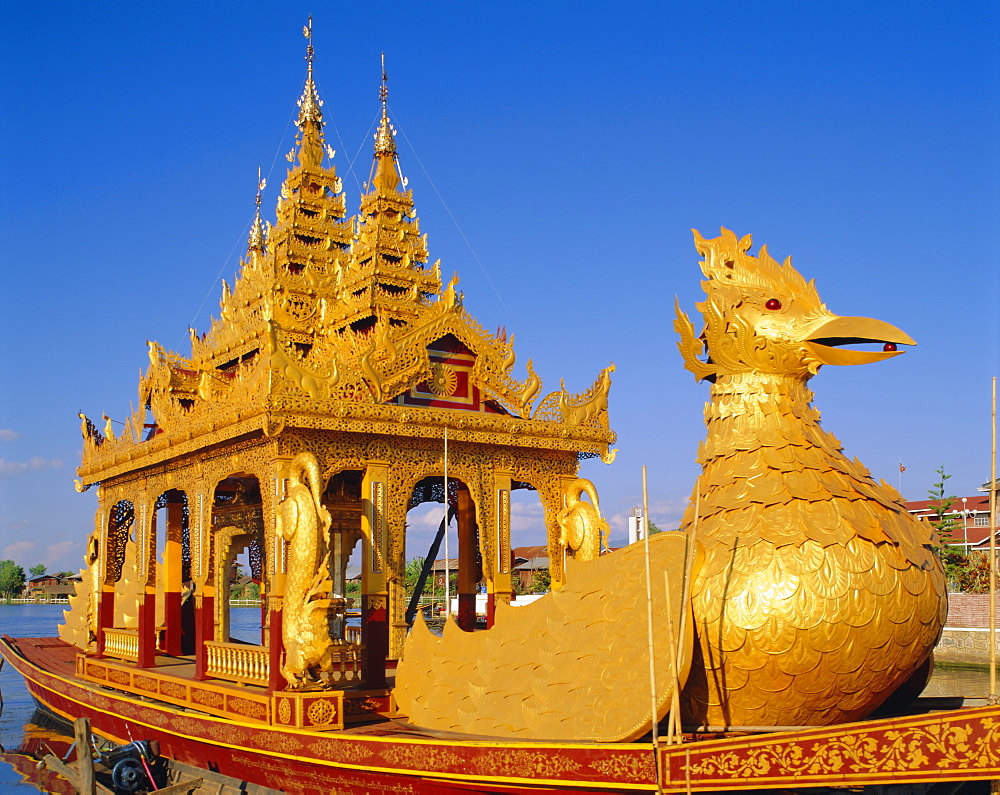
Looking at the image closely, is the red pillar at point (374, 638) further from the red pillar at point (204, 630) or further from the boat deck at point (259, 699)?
the red pillar at point (204, 630)

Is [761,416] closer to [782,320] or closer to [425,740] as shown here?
[782,320]

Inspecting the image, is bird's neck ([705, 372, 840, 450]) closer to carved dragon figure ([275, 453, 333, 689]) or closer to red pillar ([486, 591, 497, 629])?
carved dragon figure ([275, 453, 333, 689])

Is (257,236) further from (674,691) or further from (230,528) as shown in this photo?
(674,691)

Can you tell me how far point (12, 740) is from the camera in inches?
690

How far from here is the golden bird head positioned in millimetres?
6715

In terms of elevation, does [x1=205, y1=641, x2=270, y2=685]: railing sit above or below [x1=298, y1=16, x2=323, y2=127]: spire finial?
below

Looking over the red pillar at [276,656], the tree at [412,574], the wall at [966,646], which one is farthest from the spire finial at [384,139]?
the tree at [412,574]

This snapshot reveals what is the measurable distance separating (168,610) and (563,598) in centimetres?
976

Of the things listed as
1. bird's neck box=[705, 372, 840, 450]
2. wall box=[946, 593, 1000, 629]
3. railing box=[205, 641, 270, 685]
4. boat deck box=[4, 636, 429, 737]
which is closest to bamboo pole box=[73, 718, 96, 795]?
boat deck box=[4, 636, 429, 737]

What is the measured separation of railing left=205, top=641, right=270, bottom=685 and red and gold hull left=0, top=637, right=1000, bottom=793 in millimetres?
481

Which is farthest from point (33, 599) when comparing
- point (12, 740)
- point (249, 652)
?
point (249, 652)

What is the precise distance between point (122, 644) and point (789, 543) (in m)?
11.8

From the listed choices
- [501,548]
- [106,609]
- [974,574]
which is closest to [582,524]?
[501,548]

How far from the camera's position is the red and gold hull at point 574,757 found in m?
5.21
